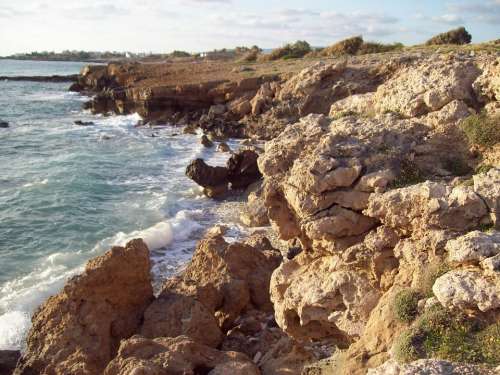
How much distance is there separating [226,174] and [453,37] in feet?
123

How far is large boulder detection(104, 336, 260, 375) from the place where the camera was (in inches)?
326

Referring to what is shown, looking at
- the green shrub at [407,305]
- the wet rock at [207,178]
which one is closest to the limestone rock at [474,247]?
the green shrub at [407,305]

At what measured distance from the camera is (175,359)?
8.48 meters

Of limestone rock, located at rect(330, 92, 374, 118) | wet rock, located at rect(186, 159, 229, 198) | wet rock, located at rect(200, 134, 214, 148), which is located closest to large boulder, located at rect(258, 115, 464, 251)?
limestone rock, located at rect(330, 92, 374, 118)

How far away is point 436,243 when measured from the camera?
7340 mm

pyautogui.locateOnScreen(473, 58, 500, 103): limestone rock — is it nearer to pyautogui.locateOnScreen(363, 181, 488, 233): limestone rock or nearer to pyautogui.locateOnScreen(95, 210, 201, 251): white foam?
pyautogui.locateOnScreen(363, 181, 488, 233): limestone rock

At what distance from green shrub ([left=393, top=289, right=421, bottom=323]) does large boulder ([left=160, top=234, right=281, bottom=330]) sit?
591cm

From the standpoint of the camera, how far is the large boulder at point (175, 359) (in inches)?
326

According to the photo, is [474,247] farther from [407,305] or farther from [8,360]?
[8,360]

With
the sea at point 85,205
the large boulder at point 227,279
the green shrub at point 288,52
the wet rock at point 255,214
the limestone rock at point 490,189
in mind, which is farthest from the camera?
the green shrub at point 288,52

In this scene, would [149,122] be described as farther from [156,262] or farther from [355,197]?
[355,197]

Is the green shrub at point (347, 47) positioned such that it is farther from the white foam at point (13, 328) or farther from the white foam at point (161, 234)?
the white foam at point (13, 328)

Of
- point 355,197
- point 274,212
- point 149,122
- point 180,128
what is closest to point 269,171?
point 274,212

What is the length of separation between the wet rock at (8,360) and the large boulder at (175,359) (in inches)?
171
